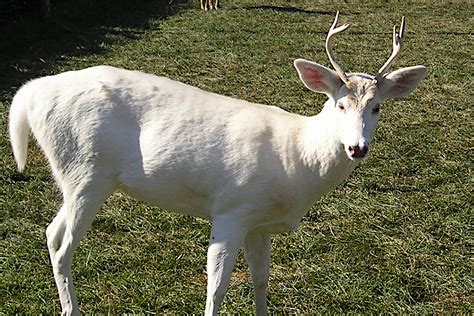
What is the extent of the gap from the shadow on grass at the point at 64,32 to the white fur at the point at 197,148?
444 centimetres

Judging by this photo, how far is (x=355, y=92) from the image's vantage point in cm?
289

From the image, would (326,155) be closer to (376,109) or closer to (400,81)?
(376,109)

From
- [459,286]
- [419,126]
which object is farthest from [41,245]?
[419,126]

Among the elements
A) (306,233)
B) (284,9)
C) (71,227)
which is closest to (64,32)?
(284,9)

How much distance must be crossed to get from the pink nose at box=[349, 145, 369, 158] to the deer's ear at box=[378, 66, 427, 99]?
0.37m

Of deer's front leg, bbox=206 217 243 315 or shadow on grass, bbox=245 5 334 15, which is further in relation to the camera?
shadow on grass, bbox=245 5 334 15

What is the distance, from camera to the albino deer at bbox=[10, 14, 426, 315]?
9.66 feet

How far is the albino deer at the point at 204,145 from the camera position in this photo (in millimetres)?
2945

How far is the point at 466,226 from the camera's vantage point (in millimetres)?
4613

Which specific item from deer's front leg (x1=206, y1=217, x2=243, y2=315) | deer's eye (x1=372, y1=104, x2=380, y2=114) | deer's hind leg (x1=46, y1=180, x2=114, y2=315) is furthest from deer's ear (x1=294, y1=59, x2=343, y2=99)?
deer's hind leg (x1=46, y1=180, x2=114, y2=315)

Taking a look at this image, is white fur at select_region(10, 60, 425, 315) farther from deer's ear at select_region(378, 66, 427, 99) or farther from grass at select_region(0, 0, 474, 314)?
grass at select_region(0, 0, 474, 314)

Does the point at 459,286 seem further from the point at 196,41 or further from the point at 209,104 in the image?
the point at 196,41

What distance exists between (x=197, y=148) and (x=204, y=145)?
3 centimetres

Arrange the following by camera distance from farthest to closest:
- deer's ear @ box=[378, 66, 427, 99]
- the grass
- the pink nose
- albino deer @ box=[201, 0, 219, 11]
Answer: albino deer @ box=[201, 0, 219, 11] → the grass → deer's ear @ box=[378, 66, 427, 99] → the pink nose
